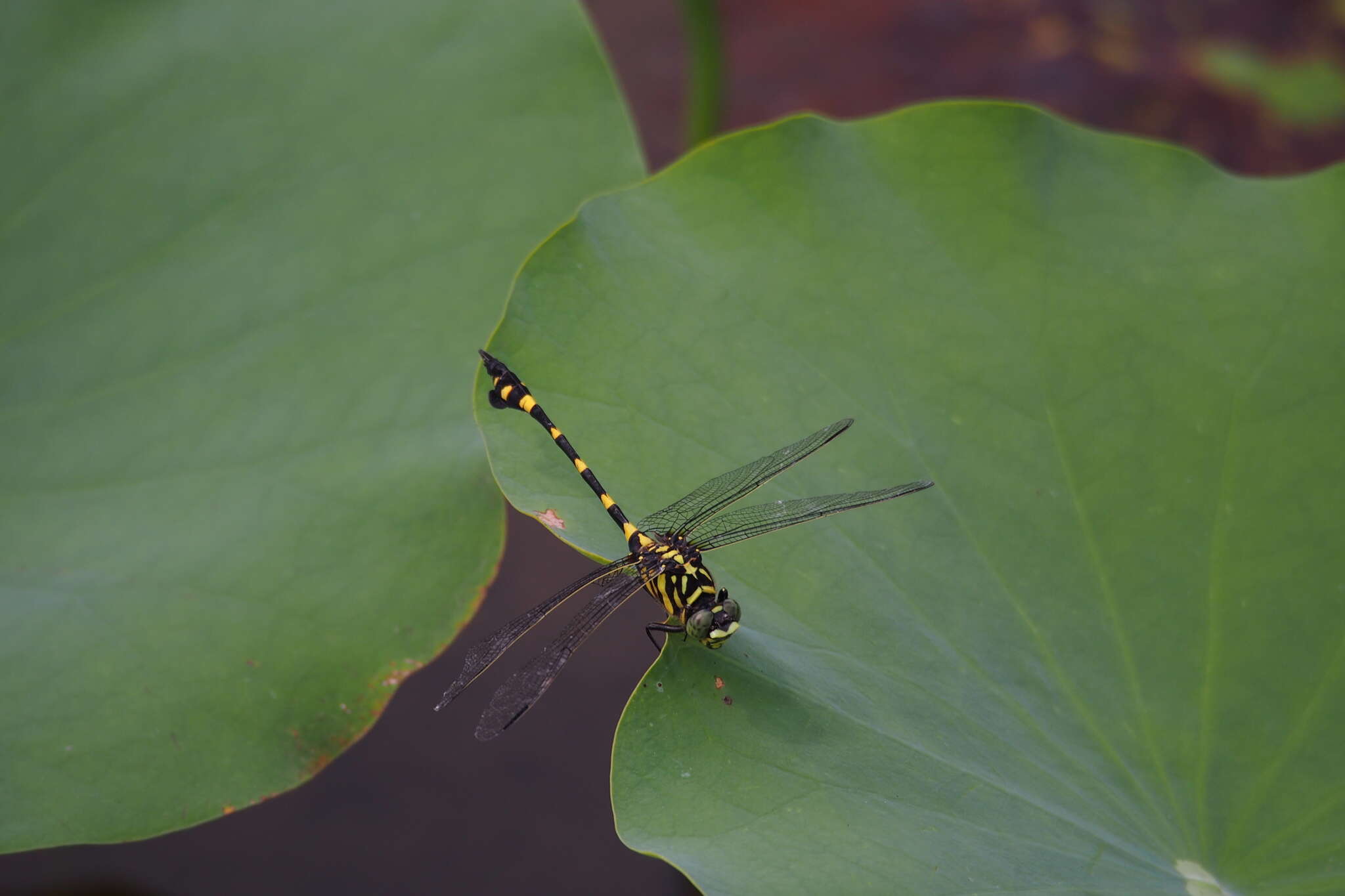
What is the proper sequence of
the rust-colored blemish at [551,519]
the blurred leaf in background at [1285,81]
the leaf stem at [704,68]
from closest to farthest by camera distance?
the rust-colored blemish at [551,519]
the leaf stem at [704,68]
the blurred leaf in background at [1285,81]

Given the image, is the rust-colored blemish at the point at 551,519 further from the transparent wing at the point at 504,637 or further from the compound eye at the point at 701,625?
the compound eye at the point at 701,625

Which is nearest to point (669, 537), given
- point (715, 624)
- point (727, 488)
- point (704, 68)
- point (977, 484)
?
point (727, 488)

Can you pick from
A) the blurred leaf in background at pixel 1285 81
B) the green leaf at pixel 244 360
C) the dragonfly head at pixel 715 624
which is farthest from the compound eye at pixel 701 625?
the blurred leaf in background at pixel 1285 81

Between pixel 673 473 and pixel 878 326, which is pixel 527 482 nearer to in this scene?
pixel 673 473

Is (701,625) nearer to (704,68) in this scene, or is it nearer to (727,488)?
(727,488)

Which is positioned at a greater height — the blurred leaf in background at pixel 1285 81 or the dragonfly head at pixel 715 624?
the blurred leaf in background at pixel 1285 81
